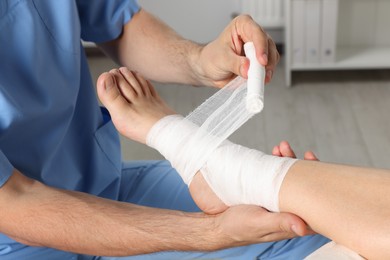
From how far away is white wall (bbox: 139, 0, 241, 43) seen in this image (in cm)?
290

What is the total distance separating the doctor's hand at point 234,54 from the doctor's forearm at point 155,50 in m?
0.05

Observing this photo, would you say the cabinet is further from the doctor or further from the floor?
the doctor

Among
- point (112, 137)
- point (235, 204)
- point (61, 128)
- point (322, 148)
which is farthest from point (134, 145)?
point (235, 204)

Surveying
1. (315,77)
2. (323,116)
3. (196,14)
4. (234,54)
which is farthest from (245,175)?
(196,14)

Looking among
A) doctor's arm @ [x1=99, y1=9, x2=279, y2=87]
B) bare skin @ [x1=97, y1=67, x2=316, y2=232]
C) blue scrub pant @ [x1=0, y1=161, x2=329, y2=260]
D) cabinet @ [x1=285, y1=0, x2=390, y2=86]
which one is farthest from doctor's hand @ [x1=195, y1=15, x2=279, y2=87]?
cabinet @ [x1=285, y1=0, x2=390, y2=86]

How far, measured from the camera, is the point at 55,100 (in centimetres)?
112

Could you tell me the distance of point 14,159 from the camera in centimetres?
107

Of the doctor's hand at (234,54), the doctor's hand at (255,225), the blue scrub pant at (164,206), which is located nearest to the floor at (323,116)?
the blue scrub pant at (164,206)

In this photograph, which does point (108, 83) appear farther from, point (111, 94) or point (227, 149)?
point (227, 149)

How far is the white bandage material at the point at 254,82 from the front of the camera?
0.98 metres

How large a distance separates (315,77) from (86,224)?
2.02m

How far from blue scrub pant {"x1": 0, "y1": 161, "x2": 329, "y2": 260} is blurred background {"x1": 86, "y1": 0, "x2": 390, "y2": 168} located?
90 cm

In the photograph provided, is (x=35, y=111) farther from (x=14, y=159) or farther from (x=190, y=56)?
(x=190, y=56)

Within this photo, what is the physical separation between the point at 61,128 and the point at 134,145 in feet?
3.92
